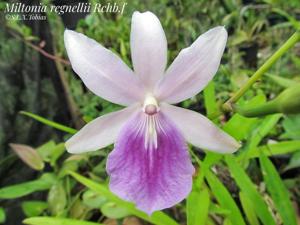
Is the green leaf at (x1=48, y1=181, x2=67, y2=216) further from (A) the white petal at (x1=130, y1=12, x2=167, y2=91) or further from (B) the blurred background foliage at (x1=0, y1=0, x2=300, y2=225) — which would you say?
(A) the white petal at (x1=130, y1=12, x2=167, y2=91)

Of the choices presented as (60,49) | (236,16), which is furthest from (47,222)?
(236,16)

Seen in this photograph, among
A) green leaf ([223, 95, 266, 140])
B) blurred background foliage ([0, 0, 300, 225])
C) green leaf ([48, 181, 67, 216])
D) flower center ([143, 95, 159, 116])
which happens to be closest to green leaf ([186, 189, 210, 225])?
blurred background foliage ([0, 0, 300, 225])

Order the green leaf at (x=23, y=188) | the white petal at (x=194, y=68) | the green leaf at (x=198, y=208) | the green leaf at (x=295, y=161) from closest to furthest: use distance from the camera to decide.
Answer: the white petal at (x=194, y=68)
the green leaf at (x=198, y=208)
the green leaf at (x=23, y=188)
the green leaf at (x=295, y=161)

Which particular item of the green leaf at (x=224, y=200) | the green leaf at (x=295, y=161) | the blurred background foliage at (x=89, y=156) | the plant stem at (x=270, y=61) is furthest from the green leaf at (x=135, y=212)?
the green leaf at (x=295, y=161)

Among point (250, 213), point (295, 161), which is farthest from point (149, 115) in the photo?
point (295, 161)

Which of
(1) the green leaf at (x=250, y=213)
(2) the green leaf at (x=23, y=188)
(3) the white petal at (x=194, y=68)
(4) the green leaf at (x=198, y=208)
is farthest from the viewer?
(2) the green leaf at (x=23, y=188)

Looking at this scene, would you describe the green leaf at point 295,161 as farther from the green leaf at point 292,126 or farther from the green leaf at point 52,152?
the green leaf at point 52,152

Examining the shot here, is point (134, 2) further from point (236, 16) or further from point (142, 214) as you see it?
point (142, 214)
